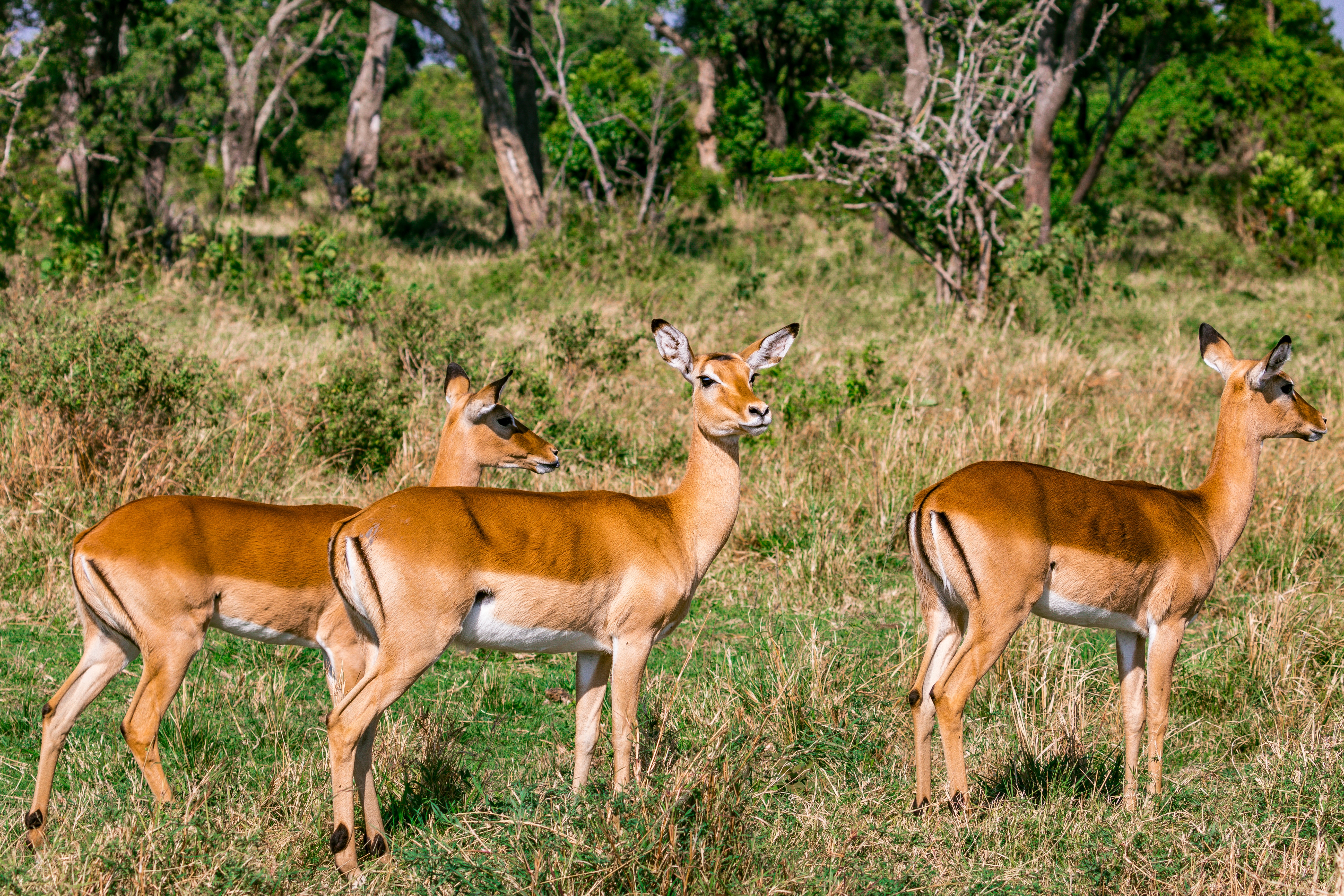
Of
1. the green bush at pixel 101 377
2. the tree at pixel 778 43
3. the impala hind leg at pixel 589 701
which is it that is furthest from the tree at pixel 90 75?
the tree at pixel 778 43

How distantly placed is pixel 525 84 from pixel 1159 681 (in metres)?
13.4

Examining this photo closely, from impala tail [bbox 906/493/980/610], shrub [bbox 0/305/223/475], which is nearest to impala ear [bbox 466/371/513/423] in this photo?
impala tail [bbox 906/493/980/610]

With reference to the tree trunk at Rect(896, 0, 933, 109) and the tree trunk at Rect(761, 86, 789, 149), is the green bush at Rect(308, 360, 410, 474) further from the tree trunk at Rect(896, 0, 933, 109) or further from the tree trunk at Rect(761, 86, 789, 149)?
the tree trunk at Rect(761, 86, 789, 149)

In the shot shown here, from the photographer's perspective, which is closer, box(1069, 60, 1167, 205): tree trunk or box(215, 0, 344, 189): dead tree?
box(1069, 60, 1167, 205): tree trunk

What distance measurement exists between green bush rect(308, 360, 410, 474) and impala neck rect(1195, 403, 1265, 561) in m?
4.10

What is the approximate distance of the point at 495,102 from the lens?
46.0 ft

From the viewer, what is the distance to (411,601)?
3.10m

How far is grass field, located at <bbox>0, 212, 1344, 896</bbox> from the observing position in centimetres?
310

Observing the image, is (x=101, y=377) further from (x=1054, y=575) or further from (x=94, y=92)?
(x=94, y=92)

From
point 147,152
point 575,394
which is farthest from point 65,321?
point 147,152

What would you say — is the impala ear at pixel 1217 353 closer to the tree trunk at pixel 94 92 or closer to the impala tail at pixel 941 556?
the impala tail at pixel 941 556

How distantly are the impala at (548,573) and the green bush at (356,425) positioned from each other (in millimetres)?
3194

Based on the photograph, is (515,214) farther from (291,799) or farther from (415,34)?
(415,34)

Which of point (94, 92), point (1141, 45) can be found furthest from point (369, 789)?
point (1141, 45)
